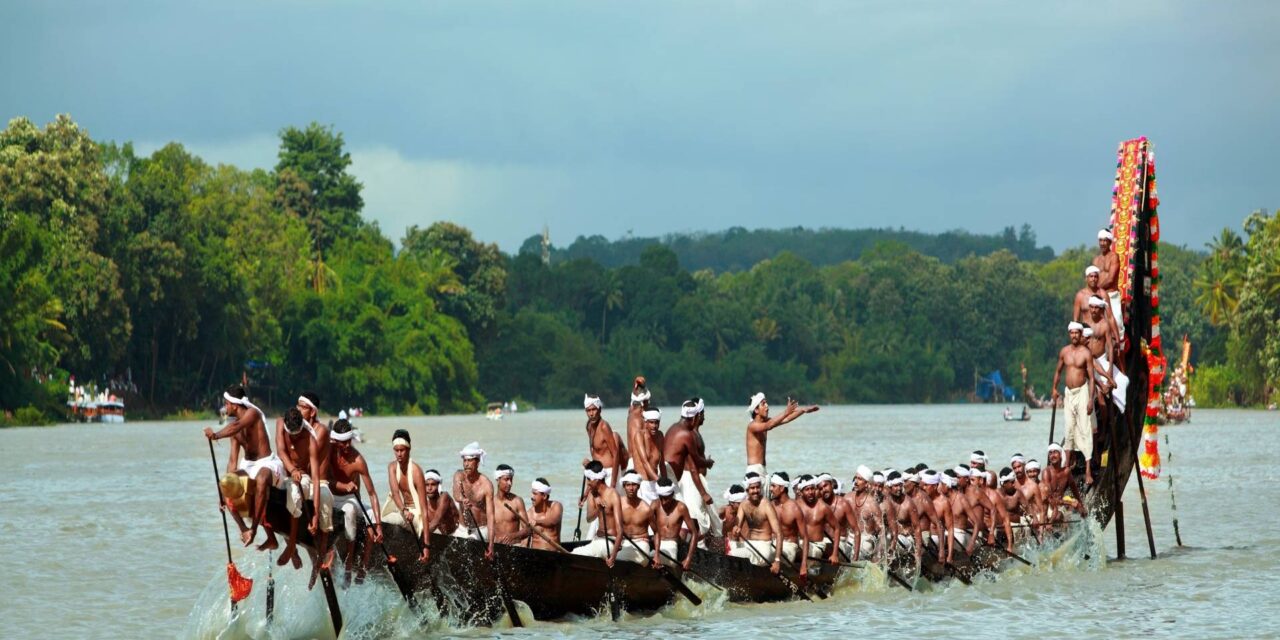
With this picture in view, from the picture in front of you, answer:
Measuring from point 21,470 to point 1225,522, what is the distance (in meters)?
30.6

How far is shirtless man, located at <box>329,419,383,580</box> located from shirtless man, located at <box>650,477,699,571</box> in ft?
11.3

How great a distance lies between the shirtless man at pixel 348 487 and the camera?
57.0ft

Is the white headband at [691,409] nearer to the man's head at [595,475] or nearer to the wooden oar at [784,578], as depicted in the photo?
the wooden oar at [784,578]

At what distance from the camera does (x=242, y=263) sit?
92.6 m

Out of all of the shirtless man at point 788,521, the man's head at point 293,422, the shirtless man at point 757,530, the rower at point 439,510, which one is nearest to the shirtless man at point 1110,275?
the shirtless man at point 788,521

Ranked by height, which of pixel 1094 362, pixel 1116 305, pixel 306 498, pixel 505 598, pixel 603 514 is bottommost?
pixel 505 598

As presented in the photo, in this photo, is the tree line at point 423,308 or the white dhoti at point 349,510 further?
the tree line at point 423,308

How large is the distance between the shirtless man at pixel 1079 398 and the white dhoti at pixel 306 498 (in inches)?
457

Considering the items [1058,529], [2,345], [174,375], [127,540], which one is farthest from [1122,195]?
[174,375]

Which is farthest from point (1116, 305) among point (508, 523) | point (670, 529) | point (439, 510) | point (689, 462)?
point (439, 510)

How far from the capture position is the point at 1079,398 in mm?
25609

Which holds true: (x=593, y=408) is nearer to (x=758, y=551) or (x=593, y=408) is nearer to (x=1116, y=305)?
(x=758, y=551)

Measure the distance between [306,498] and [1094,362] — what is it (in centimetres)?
1237

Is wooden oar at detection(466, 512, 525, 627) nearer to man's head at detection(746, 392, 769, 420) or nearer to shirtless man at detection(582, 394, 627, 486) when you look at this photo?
shirtless man at detection(582, 394, 627, 486)
